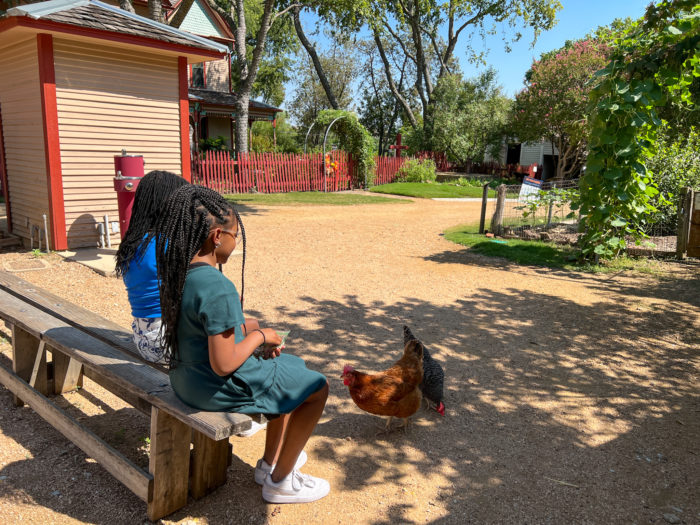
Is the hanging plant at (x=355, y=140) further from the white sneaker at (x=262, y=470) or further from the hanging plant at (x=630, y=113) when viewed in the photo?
the white sneaker at (x=262, y=470)

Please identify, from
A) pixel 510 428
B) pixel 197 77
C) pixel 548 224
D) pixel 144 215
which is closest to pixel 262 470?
pixel 144 215

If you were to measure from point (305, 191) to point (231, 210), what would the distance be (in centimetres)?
1811

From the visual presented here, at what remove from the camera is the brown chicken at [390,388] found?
335cm

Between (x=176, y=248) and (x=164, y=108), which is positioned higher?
(x=164, y=108)

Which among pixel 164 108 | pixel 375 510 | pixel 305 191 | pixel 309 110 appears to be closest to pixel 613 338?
pixel 375 510

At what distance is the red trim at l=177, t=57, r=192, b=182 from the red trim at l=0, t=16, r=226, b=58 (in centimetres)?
48

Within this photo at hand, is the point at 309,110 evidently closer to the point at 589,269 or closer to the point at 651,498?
the point at 589,269

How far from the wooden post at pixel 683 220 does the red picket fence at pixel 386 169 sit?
15.6m

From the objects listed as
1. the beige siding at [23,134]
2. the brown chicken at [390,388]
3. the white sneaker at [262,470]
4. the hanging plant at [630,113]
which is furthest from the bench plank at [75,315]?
the hanging plant at [630,113]

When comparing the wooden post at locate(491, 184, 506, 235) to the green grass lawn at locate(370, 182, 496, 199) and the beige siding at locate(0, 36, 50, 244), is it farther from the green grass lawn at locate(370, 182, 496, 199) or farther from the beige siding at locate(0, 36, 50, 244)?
the green grass lawn at locate(370, 182, 496, 199)

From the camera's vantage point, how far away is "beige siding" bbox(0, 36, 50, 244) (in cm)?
821

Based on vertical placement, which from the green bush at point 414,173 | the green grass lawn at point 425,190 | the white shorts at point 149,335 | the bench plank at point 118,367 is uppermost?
the green bush at point 414,173

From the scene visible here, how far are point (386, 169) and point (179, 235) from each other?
2256 centimetres

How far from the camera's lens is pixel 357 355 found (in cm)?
484
